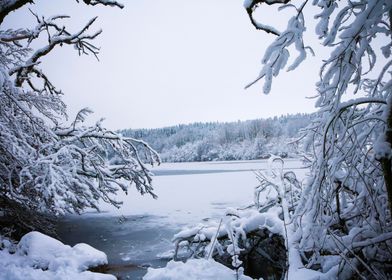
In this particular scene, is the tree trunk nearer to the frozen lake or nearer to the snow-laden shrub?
the snow-laden shrub

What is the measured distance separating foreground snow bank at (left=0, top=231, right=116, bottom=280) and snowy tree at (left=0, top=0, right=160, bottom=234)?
0.68 metres

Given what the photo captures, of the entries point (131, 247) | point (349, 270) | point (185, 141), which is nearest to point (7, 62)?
point (131, 247)

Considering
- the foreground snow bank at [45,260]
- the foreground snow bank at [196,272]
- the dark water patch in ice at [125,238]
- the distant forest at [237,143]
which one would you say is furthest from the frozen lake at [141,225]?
the distant forest at [237,143]

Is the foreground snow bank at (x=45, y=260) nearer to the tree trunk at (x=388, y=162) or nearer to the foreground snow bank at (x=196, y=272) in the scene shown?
the foreground snow bank at (x=196, y=272)

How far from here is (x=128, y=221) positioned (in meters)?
10.8

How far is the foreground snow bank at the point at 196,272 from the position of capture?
14.1 ft

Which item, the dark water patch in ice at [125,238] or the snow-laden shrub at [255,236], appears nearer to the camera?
the snow-laden shrub at [255,236]

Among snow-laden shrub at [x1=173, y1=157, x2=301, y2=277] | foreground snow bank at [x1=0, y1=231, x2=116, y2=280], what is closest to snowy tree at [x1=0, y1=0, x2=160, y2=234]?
foreground snow bank at [x1=0, y1=231, x2=116, y2=280]

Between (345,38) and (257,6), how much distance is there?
0.57 m

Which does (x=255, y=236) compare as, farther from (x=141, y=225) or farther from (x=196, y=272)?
(x=141, y=225)

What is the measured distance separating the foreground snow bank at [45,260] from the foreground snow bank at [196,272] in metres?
1.09

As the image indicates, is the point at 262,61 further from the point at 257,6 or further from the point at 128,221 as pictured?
the point at 128,221

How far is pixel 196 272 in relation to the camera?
4.46 meters

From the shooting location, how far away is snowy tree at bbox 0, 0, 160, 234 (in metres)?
6.23
